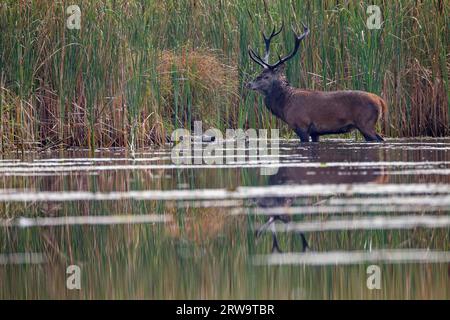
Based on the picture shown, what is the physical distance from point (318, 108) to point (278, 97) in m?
0.64

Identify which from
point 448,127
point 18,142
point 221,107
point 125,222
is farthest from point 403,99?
point 125,222

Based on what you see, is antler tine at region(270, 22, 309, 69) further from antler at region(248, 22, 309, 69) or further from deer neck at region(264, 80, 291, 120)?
deer neck at region(264, 80, 291, 120)

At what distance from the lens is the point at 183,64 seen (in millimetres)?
13867

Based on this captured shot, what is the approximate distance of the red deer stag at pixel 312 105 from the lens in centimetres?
1310

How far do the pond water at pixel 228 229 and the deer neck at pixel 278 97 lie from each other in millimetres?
3405

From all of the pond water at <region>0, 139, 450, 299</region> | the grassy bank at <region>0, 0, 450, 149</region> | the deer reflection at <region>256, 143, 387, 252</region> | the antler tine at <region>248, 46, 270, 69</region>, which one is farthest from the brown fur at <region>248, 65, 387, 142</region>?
the pond water at <region>0, 139, 450, 299</region>

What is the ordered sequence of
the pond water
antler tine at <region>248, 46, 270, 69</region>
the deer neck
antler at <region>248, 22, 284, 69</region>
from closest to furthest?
1. the pond water
2. the deer neck
3. antler at <region>248, 22, 284, 69</region>
4. antler tine at <region>248, 46, 270, 69</region>

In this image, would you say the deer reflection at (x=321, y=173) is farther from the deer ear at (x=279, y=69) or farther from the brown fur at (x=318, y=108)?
the deer ear at (x=279, y=69)

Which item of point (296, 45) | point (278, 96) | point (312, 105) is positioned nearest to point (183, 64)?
point (278, 96)

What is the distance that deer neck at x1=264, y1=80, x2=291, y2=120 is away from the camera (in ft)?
45.4

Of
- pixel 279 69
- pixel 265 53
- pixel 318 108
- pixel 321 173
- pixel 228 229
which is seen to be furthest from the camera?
pixel 279 69

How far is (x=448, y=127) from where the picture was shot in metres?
13.7

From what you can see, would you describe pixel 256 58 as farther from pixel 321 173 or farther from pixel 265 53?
pixel 321 173
